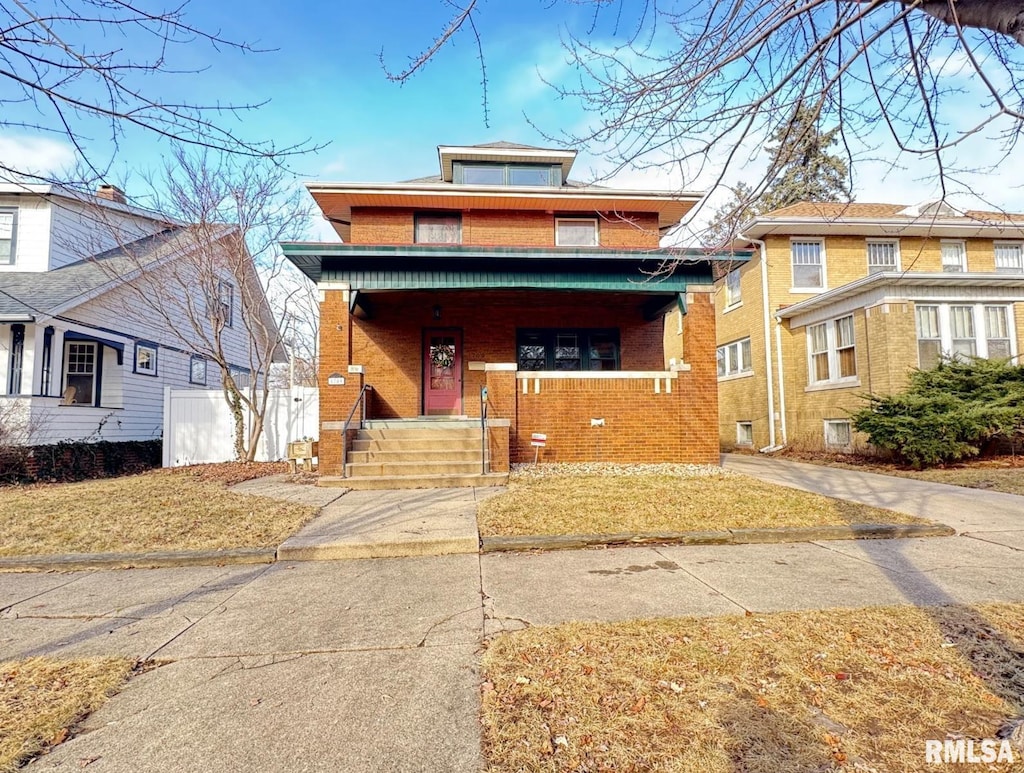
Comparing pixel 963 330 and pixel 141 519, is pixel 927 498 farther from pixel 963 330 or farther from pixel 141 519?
pixel 141 519

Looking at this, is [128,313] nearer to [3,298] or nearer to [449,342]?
[3,298]

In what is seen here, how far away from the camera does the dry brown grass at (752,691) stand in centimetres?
194

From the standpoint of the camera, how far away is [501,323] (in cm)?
1267

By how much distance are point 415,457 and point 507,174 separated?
866cm

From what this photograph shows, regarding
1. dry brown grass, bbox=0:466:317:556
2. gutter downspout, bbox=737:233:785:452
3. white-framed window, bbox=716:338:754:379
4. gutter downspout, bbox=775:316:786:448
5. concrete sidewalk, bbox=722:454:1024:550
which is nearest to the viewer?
dry brown grass, bbox=0:466:317:556

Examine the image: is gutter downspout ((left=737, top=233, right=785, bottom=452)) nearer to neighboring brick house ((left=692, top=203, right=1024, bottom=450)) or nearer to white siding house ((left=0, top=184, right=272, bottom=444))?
neighboring brick house ((left=692, top=203, right=1024, bottom=450))

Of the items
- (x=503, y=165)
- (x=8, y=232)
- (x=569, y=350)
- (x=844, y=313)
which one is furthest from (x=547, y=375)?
(x=8, y=232)

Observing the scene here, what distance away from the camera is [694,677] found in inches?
97.0

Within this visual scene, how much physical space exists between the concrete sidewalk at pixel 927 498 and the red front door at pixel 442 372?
6614 millimetres

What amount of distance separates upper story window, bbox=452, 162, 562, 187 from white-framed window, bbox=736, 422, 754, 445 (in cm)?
1011

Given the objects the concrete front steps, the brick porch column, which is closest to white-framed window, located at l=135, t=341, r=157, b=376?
the brick porch column

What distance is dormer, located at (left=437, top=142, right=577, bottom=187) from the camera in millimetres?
13586

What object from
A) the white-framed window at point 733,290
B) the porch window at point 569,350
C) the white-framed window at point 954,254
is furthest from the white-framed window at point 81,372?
the white-framed window at point 954,254

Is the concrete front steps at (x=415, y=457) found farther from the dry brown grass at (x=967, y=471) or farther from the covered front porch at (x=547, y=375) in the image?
the dry brown grass at (x=967, y=471)
